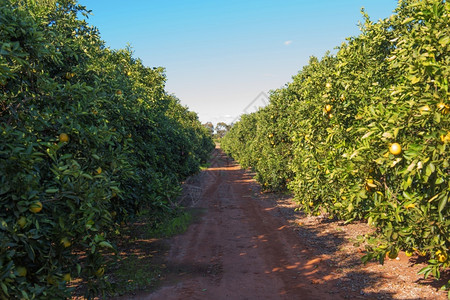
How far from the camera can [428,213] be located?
484cm

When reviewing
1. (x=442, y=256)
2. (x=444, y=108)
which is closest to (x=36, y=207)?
(x=444, y=108)

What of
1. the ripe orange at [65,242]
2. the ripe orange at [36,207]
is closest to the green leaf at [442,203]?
the ripe orange at [65,242]

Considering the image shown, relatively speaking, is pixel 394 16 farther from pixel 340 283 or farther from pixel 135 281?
pixel 135 281

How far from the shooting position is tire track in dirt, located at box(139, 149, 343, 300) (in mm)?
7594

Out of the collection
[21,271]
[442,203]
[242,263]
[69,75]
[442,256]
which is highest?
[69,75]

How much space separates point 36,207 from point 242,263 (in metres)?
7.32

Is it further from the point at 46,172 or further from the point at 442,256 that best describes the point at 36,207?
the point at 442,256

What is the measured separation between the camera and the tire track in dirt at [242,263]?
759 cm

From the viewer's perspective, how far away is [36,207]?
3.31 m

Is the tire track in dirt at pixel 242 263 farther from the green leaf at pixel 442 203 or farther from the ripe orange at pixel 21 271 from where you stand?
the ripe orange at pixel 21 271

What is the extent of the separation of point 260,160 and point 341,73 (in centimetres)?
1357

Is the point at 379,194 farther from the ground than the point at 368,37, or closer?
closer

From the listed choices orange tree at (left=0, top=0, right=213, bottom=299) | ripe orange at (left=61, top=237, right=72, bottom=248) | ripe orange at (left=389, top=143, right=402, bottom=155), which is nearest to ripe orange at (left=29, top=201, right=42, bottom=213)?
orange tree at (left=0, top=0, right=213, bottom=299)

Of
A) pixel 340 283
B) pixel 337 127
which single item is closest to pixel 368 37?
pixel 337 127
